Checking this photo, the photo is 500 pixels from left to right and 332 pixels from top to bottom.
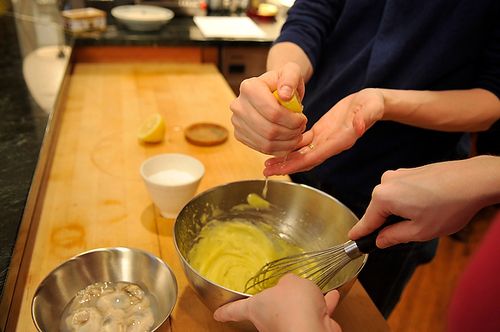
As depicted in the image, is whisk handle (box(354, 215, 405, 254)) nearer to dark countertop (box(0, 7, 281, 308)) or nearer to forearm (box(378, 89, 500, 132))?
forearm (box(378, 89, 500, 132))

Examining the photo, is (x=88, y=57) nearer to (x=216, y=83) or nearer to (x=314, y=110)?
(x=216, y=83)

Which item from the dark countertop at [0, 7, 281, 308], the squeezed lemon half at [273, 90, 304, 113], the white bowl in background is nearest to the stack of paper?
the dark countertop at [0, 7, 281, 308]

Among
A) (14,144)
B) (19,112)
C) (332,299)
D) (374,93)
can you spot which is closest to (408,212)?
(332,299)

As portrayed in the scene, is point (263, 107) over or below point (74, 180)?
over

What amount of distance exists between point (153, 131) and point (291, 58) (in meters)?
0.43

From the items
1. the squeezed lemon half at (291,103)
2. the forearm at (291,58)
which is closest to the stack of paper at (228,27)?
the forearm at (291,58)

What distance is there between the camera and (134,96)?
4.99 ft

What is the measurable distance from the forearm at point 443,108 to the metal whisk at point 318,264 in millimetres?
326

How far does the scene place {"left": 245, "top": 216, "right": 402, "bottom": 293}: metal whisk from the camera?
662 millimetres

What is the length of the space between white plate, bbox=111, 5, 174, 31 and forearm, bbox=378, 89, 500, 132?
Answer: 1409 millimetres

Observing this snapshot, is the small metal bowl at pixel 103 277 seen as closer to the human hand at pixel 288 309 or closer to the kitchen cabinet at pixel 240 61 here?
the human hand at pixel 288 309

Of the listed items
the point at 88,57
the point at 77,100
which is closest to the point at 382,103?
the point at 77,100

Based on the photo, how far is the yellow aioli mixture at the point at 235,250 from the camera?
0.81m

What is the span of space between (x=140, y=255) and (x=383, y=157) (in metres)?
0.65
